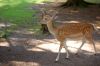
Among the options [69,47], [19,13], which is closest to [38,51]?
[69,47]

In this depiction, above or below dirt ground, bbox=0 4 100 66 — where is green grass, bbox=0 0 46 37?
below

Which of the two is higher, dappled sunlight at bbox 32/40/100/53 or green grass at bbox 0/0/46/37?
dappled sunlight at bbox 32/40/100/53

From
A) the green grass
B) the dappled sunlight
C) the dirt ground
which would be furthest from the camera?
the green grass

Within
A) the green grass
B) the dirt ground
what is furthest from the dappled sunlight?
the green grass

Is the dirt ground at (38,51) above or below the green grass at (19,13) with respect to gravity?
above

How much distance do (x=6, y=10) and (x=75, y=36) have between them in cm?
996

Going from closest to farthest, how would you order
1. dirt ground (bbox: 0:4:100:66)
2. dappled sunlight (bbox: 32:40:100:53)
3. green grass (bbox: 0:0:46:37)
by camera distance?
dirt ground (bbox: 0:4:100:66), dappled sunlight (bbox: 32:40:100:53), green grass (bbox: 0:0:46:37)

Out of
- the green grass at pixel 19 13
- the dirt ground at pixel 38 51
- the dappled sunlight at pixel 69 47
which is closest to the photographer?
the dirt ground at pixel 38 51

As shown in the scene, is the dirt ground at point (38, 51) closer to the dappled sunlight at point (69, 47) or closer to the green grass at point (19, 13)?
the dappled sunlight at point (69, 47)

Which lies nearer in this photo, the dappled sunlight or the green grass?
the dappled sunlight

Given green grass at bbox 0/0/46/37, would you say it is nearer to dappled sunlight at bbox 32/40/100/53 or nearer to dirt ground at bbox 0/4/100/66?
dirt ground at bbox 0/4/100/66

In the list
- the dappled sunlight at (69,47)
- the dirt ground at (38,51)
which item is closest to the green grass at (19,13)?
the dirt ground at (38,51)

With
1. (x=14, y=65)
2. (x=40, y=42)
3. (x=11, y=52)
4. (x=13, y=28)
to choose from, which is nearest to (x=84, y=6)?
(x=13, y=28)

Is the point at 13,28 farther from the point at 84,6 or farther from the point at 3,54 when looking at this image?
the point at 84,6
